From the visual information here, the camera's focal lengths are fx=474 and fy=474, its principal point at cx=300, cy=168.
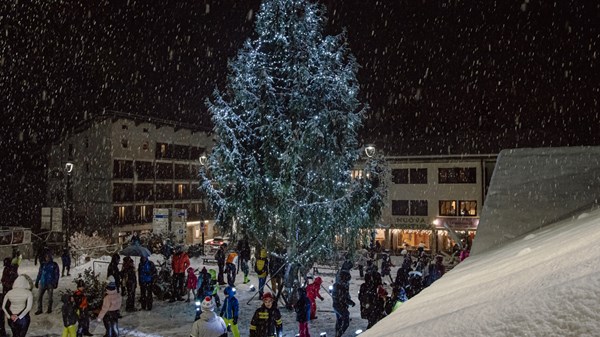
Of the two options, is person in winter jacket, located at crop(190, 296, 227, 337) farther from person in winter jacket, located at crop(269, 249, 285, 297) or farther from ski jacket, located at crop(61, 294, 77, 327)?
person in winter jacket, located at crop(269, 249, 285, 297)

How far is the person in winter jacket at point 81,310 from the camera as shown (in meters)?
10.7

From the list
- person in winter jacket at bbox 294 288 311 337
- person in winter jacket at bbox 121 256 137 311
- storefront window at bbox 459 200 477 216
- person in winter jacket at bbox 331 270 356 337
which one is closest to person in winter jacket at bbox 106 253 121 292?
person in winter jacket at bbox 121 256 137 311

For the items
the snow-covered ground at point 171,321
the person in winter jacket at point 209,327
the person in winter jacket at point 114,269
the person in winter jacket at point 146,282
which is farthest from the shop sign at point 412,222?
the person in winter jacket at point 209,327

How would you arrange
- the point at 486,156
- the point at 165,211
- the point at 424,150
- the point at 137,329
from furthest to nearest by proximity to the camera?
1. the point at 424,150
2. the point at 486,156
3. the point at 165,211
4. the point at 137,329

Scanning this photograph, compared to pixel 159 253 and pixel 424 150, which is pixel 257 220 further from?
pixel 424 150

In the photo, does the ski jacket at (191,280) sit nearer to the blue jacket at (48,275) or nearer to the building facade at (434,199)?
the blue jacket at (48,275)

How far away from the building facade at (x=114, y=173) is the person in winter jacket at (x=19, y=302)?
3078 cm

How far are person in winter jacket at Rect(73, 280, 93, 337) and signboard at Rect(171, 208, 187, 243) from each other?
16.8m

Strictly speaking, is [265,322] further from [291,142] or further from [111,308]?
[291,142]

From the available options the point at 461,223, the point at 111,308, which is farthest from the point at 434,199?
the point at 111,308

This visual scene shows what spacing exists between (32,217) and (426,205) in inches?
1361

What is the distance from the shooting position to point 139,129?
4309 centimetres

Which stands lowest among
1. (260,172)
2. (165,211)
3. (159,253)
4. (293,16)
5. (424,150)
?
(159,253)

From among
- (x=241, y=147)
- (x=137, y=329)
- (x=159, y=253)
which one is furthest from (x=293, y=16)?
(x=159, y=253)
